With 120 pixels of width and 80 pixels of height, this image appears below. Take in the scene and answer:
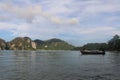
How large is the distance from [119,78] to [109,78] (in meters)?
2.32

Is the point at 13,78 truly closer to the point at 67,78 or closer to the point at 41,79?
the point at 41,79

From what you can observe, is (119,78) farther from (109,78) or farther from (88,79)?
(88,79)

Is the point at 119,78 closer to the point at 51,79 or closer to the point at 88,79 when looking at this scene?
the point at 88,79

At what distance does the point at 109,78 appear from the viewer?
62375 millimetres

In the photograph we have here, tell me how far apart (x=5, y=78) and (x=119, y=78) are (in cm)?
2663

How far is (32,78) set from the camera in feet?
201

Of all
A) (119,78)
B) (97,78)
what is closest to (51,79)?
(97,78)

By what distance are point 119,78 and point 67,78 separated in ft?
40.0

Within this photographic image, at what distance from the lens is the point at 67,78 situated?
204ft

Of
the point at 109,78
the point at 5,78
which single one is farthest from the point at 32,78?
the point at 109,78

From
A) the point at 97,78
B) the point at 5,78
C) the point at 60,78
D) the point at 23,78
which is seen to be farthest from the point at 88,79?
the point at 5,78

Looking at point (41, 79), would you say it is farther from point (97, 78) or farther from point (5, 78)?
point (97, 78)

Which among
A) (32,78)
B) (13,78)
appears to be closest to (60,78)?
(32,78)

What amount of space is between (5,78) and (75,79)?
639 inches
